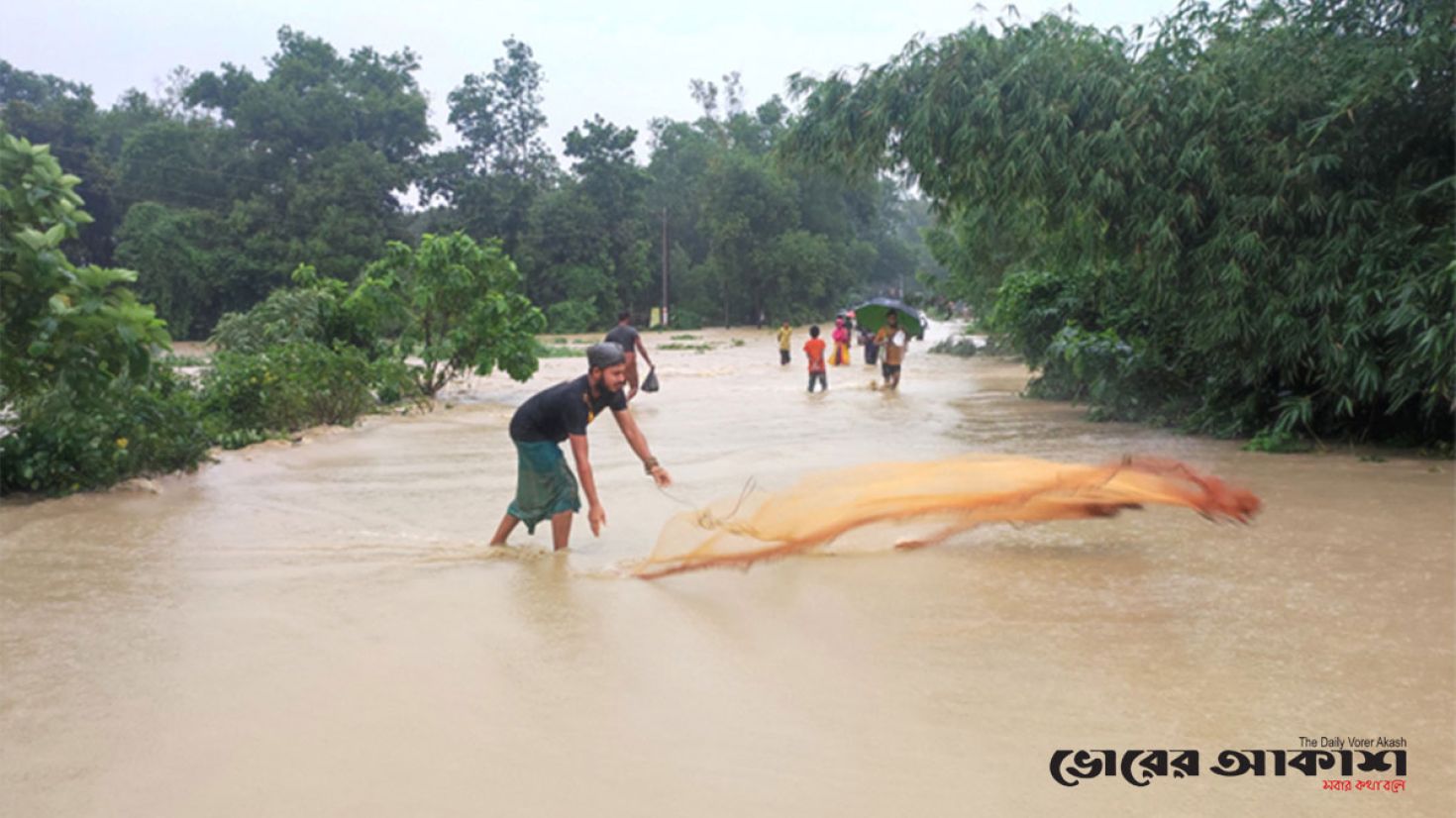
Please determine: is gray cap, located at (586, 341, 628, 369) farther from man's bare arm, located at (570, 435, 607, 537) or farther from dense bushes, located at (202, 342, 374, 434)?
dense bushes, located at (202, 342, 374, 434)

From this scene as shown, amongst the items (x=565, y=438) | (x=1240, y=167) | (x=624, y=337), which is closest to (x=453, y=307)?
(x=624, y=337)

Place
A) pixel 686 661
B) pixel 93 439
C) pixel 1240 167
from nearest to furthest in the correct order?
pixel 686 661, pixel 93 439, pixel 1240 167

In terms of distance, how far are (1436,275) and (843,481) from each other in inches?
212

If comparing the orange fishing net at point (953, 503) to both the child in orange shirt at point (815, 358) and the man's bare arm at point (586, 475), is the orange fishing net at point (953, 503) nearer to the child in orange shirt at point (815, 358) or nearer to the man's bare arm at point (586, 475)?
the man's bare arm at point (586, 475)

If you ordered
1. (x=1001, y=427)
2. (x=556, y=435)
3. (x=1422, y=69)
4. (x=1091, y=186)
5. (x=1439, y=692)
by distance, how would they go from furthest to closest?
1. (x=1001, y=427)
2. (x=1091, y=186)
3. (x=1422, y=69)
4. (x=556, y=435)
5. (x=1439, y=692)

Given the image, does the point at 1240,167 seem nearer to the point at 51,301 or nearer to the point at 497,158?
the point at 51,301

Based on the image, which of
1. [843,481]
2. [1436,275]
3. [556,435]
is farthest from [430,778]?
[1436,275]

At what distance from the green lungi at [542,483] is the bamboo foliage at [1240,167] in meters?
6.18

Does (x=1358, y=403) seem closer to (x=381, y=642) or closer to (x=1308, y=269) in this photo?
(x=1308, y=269)

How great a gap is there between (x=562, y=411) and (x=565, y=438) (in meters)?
0.20

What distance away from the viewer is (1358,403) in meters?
11.3

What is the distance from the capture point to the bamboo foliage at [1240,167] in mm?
9891

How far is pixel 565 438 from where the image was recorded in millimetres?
7020

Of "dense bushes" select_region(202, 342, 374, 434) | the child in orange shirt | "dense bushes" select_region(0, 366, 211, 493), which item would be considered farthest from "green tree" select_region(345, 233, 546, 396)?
"dense bushes" select_region(0, 366, 211, 493)
